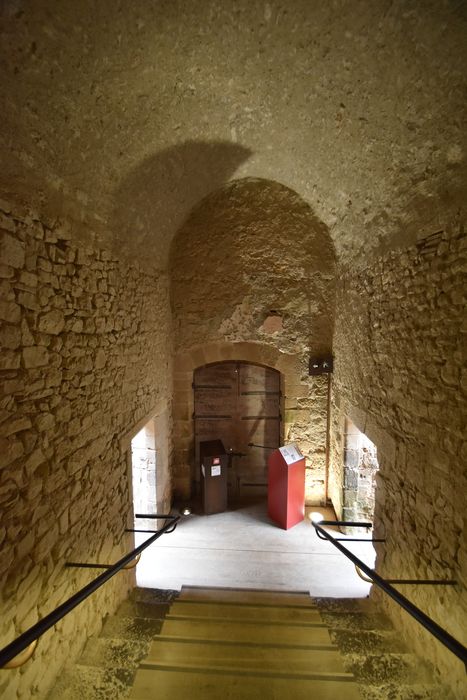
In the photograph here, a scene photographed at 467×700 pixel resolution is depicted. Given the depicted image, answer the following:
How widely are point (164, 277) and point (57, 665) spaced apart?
3766 mm

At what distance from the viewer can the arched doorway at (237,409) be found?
5.16 metres

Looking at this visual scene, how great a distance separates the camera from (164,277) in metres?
4.36

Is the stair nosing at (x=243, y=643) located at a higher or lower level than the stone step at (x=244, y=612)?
higher

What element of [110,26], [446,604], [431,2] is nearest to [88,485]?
[446,604]

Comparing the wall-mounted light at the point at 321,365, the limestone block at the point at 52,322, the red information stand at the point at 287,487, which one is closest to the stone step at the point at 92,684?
the limestone block at the point at 52,322

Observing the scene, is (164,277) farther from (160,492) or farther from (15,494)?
(15,494)

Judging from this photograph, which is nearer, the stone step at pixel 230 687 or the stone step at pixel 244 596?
the stone step at pixel 230 687

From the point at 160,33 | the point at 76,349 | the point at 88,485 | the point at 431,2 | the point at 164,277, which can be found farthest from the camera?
the point at 164,277

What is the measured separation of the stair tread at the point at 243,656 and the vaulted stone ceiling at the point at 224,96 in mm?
2997

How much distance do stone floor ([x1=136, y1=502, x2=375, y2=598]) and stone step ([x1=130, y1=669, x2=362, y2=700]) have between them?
4.61 ft

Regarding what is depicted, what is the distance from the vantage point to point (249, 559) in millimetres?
3834

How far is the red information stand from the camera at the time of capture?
4.37 metres

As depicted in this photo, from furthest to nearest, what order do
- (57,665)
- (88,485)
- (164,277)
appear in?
(164,277) → (88,485) → (57,665)

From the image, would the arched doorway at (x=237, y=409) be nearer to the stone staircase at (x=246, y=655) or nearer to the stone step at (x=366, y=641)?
the stone staircase at (x=246, y=655)
